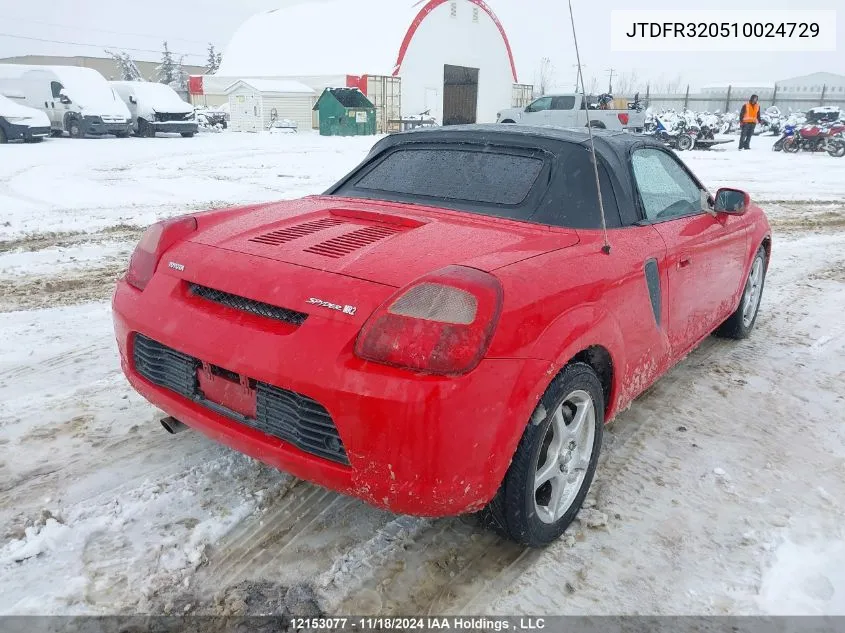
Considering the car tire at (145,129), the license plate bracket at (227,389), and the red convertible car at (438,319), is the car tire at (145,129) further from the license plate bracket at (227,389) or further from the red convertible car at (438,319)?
the license plate bracket at (227,389)

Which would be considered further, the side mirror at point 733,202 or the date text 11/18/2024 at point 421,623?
the side mirror at point 733,202

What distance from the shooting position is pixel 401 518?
2592mm

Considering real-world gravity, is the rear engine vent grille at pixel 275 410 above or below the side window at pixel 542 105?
below

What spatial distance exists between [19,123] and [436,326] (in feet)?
64.6

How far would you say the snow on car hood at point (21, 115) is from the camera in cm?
1738

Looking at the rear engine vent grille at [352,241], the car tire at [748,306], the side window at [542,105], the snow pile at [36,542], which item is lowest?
the snow pile at [36,542]

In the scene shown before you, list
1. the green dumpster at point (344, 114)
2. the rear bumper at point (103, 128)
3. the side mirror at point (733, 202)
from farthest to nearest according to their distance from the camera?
the green dumpster at point (344, 114) → the rear bumper at point (103, 128) → the side mirror at point (733, 202)

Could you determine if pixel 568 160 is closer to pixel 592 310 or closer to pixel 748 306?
pixel 592 310

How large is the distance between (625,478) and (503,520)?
36.2 inches

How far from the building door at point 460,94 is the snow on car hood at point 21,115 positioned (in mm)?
22349

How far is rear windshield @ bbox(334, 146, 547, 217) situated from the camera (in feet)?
9.66

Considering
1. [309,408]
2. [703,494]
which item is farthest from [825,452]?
[309,408]

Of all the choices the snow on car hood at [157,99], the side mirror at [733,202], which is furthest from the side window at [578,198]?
the snow on car hood at [157,99]

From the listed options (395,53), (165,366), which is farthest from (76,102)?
(165,366)
